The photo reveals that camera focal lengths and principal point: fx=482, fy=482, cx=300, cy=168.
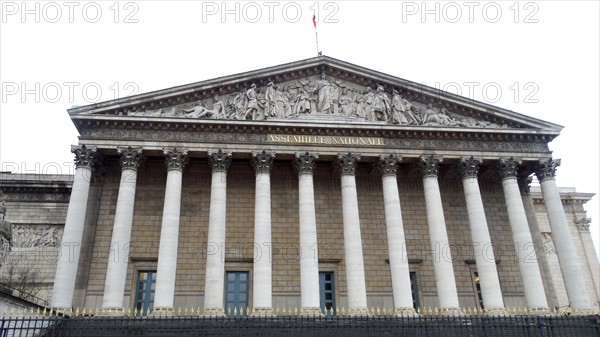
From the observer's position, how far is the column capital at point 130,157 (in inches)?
795

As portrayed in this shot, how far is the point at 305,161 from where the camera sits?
20891 millimetres

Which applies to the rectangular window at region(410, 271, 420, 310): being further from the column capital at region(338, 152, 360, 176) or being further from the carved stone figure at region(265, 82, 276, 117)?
the carved stone figure at region(265, 82, 276, 117)

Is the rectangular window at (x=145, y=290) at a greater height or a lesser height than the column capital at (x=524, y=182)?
lesser

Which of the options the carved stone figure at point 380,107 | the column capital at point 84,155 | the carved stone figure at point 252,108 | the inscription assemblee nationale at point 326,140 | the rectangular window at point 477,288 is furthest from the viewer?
the carved stone figure at point 380,107

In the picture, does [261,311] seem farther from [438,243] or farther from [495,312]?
[495,312]

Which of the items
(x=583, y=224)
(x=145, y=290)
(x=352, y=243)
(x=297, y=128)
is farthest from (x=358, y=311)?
(x=583, y=224)

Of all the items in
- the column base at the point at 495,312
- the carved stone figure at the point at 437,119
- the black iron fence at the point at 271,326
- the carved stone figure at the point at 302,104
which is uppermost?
the carved stone figure at the point at 302,104

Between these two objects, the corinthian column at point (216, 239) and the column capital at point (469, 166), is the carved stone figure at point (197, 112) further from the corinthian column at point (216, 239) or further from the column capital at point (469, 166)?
the column capital at point (469, 166)

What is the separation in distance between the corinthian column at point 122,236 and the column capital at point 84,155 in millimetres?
1087

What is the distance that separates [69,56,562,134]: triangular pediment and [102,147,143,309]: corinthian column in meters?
2.03

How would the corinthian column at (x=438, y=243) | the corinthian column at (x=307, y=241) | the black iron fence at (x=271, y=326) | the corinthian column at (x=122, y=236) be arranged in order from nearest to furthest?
1. the black iron fence at (x=271, y=326)
2. the corinthian column at (x=122, y=236)
3. the corinthian column at (x=307, y=241)
4. the corinthian column at (x=438, y=243)

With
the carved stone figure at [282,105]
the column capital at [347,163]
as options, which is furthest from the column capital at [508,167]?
the carved stone figure at [282,105]

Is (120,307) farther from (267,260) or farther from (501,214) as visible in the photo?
(501,214)

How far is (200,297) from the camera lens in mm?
20547
